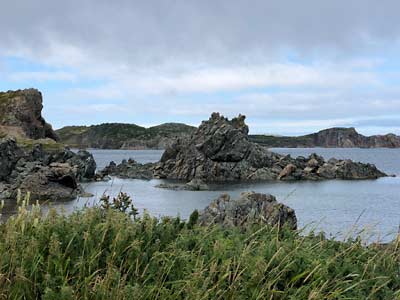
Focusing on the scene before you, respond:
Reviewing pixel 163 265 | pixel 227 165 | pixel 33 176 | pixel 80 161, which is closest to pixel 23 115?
pixel 80 161

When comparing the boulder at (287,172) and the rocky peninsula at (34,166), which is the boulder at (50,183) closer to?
the rocky peninsula at (34,166)

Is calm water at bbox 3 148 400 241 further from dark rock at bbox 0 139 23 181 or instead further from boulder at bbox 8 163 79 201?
dark rock at bbox 0 139 23 181

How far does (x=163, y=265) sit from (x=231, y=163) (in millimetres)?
98851

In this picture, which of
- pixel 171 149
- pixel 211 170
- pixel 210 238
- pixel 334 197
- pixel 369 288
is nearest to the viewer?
pixel 369 288

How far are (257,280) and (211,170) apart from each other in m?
96.0

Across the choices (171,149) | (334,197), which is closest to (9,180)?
(334,197)

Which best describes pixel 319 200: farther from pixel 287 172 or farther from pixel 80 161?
pixel 80 161

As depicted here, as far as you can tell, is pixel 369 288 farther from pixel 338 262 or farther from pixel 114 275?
pixel 114 275

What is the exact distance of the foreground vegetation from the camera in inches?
255

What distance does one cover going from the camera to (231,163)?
105938mm

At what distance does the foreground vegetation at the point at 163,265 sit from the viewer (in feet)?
21.3

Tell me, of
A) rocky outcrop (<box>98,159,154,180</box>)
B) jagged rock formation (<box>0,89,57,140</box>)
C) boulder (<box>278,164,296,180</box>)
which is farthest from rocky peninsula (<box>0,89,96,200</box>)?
boulder (<box>278,164,296,180</box>)

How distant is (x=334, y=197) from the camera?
229 ft

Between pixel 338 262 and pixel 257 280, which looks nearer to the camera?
pixel 257 280
